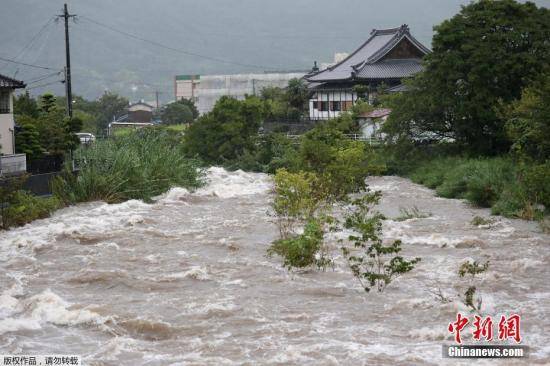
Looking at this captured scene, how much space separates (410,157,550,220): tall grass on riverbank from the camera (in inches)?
839

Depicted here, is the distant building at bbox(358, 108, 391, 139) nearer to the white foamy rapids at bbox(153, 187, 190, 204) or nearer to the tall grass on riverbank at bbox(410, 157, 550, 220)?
the tall grass on riverbank at bbox(410, 157, 550, 220)

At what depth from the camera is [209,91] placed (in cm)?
9131

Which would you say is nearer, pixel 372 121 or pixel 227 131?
pixel 227 131

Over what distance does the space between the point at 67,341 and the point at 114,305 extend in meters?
1.82

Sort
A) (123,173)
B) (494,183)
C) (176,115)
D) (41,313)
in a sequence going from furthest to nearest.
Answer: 1. (176,115)
2. (123,173)
3. (494,183)
4. (41,313)

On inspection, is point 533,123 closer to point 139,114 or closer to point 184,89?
point 139,114

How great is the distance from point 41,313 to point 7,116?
17.2m

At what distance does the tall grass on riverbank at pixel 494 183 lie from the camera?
2131 cm

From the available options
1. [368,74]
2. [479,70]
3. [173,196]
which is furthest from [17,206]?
[368,74]

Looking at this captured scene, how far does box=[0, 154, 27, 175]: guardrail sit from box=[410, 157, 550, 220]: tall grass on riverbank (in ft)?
46.0

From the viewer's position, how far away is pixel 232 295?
13.5m

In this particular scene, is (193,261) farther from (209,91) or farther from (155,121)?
(209,91)

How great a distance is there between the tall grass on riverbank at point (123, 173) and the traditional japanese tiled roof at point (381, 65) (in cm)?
2401

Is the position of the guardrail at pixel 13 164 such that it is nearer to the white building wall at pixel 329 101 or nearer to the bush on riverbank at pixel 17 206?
the bush on riverbank at pixel 17 206
